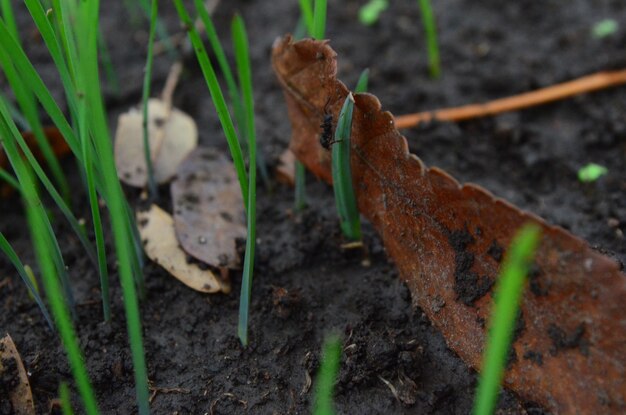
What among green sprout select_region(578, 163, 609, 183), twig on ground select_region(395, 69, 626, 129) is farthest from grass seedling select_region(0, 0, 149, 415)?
green sprout select_region(578, 163, 609, 183)

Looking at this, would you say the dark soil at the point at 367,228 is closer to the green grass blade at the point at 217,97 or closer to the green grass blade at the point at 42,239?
the green grass blade at the point at 42,239

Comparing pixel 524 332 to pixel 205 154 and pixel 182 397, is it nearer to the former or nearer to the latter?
pixel 182 397

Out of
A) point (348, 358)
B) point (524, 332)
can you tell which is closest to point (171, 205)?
point (348, 358)

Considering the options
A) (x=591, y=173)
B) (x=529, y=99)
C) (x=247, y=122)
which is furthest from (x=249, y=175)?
(x=529, y=99)

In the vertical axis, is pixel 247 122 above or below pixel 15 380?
above

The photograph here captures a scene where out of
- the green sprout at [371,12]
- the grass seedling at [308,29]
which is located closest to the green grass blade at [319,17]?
the grass seedling at [308,29]

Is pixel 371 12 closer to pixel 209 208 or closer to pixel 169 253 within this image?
pixel 209 208
